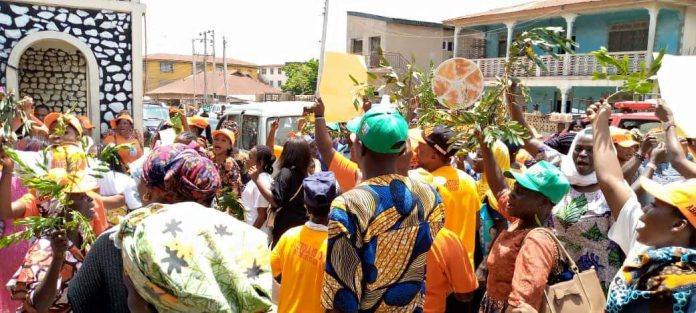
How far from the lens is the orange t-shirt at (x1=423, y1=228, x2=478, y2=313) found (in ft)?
9.61

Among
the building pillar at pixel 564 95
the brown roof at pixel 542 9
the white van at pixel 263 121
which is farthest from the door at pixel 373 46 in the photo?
the white van at pixel 263 121

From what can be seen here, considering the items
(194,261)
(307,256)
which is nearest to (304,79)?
(307,256)

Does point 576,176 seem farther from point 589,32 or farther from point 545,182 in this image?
point 589,32

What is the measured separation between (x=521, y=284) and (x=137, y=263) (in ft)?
5.28

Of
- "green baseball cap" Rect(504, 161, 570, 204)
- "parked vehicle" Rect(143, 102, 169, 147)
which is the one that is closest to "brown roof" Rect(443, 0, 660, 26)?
"parked vehicle" Rect(143, 102, 169, 147)

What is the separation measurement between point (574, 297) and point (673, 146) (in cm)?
109

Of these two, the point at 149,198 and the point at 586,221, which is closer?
the point at 149,198

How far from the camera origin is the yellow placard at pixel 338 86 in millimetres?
4410

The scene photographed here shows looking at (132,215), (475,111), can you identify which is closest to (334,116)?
(475,111)

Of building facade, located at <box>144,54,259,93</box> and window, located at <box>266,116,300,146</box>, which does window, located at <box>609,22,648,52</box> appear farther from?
building facade, located at <box>144,54,259,93</box>

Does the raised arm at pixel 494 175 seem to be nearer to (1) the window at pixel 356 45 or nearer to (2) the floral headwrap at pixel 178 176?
(2) the floral headwrap at pixel 178 176

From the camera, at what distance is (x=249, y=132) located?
353 inches

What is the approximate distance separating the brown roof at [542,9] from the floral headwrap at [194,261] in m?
21.0

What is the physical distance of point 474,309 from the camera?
12.5 ft
